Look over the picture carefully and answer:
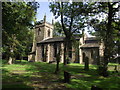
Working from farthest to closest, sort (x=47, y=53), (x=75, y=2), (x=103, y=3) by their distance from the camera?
(x=47, y=53)
(x=75, y=2)
(x=103, y=3)

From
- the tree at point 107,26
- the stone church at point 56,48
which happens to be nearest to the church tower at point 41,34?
the stone church at point 56,48

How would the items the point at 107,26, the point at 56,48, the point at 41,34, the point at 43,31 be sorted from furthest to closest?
1. the point at 41,34
2. the point at 43,31
3. the point at 56,48
4. the point at 107,26

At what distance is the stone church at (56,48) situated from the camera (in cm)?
3006

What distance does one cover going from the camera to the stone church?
3006 centimetres

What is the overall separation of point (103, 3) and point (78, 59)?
65.9 feet

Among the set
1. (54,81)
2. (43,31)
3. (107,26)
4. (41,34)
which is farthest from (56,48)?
(54,81)

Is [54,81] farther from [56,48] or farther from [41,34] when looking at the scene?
[41,34]

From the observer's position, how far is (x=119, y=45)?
14852mm

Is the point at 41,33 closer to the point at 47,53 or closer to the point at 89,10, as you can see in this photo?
the point at 47,53

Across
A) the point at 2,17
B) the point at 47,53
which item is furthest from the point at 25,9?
the point at 47,53

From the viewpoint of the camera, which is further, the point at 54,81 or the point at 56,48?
the point at 56,48

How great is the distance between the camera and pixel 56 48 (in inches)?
1389

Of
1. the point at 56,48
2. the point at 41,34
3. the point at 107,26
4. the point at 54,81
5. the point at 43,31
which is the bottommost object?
the point at 54,81

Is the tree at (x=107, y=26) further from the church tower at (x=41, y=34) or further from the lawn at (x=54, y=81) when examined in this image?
the church tower at (x=41, y=34)
